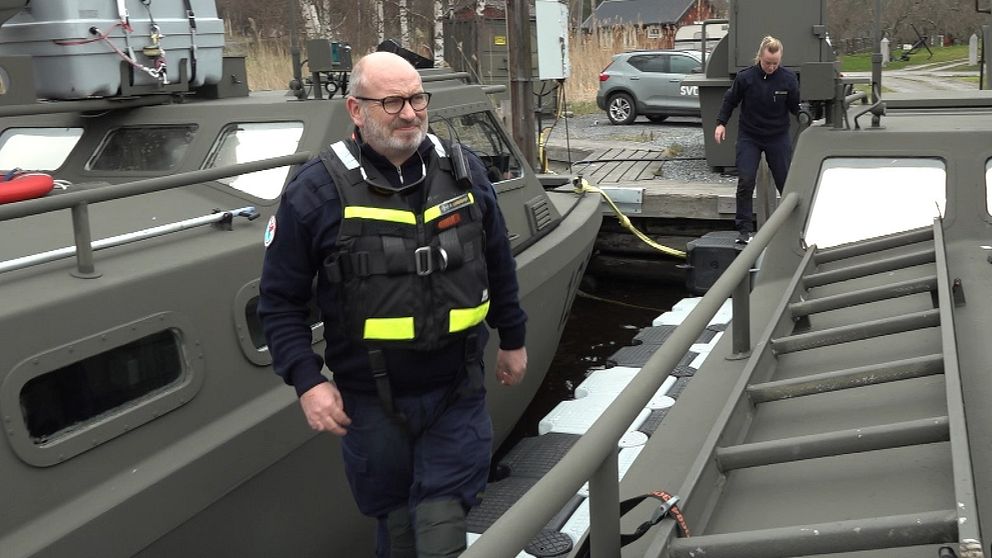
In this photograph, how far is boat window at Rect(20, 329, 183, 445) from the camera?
318 cm

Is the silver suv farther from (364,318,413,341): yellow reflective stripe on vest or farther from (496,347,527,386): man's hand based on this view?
(364,318,413,341): yellow reflective stripe on vest

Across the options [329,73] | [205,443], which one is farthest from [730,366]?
[329,73]

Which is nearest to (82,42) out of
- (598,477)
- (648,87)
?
(598,477)

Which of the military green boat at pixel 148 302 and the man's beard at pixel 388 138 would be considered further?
the military green boat at pixel 148 302

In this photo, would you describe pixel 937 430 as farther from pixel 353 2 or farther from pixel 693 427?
pixel 353 2

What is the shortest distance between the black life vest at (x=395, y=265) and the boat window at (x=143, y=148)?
8.10 feet

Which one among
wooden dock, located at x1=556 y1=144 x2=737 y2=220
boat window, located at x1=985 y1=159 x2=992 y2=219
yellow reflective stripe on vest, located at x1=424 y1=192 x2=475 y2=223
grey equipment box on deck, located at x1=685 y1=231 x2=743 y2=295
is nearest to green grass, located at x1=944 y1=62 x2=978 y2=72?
wooden dock, located at x1=556 y1=144 x2=737 y2=220

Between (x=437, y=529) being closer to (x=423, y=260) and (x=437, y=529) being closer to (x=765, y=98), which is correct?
(x=423, y=260)

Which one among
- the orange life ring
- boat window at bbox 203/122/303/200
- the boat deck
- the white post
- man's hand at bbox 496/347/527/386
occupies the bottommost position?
the boat deck

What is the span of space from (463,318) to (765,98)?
19.2ft

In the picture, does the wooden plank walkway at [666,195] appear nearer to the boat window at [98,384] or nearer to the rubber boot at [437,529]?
the boat window at [98,384]

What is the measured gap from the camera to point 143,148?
5316mm

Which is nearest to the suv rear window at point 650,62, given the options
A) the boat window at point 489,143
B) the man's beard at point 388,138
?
the boat window at point 489,143

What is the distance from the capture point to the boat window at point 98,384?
10.4 ft
